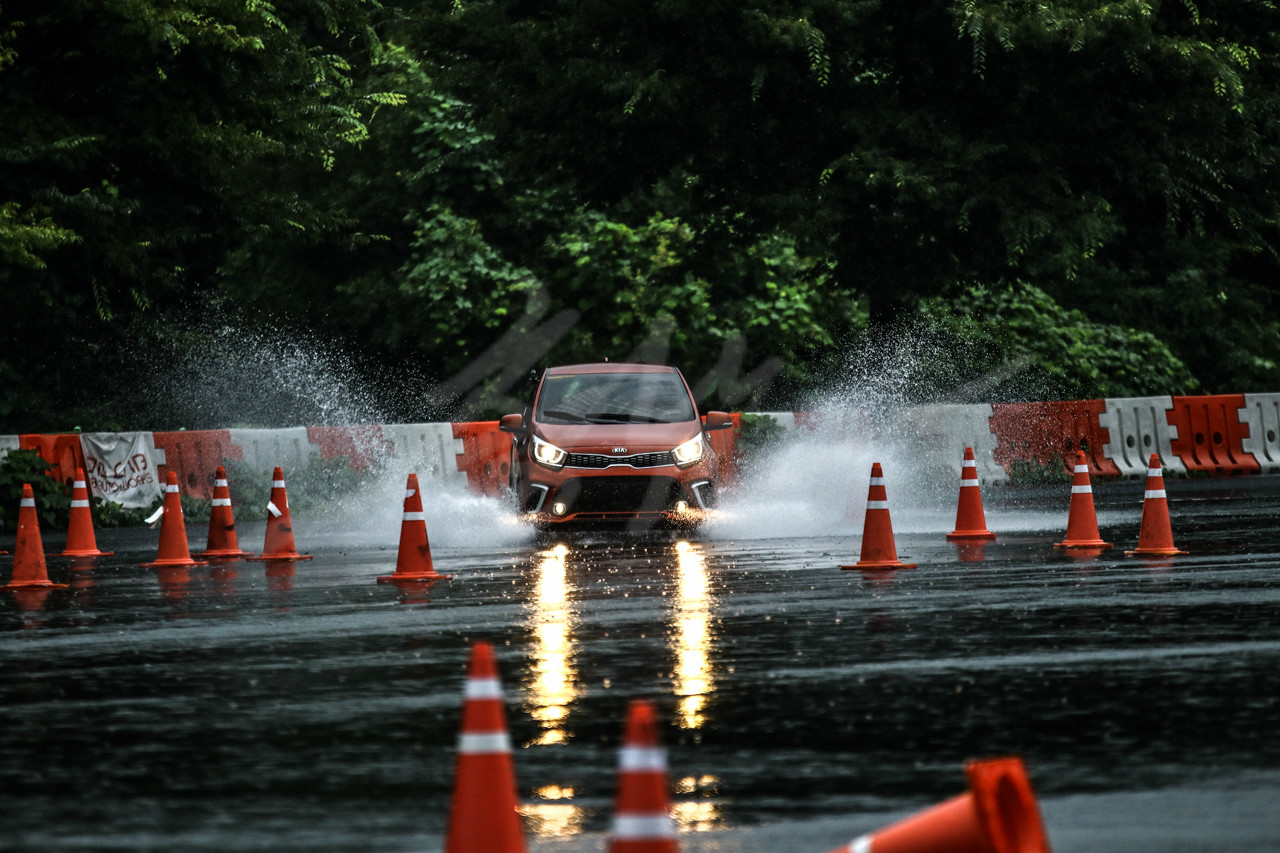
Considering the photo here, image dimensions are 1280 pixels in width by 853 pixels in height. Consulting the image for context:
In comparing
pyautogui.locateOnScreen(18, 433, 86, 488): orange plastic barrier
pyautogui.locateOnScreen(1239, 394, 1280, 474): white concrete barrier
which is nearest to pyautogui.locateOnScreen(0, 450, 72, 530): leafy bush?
pyautogui.locateOnScreen(18, 433, 86, 488): orange plastic barrier

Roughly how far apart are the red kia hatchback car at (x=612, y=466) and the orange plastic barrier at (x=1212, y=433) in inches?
433

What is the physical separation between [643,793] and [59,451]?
63.1ft

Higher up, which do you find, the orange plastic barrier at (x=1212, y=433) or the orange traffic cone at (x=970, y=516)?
the orange plastic barrier at (x=1212, y=433)

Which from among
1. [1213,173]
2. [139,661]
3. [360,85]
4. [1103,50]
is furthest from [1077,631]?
[360,85]

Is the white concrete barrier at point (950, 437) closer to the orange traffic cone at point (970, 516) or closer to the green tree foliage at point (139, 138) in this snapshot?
the green tree foliage at point (139, 138)

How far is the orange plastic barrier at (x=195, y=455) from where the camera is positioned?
2306cm

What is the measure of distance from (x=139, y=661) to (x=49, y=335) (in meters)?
20.6

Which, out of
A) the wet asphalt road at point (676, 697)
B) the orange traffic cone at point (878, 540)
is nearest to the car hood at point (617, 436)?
the wet asphalt road at point (676, 697)

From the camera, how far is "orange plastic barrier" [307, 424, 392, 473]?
79.6ft

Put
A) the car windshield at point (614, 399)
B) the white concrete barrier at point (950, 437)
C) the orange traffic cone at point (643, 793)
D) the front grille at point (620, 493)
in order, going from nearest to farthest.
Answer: the orange traffic cone at point (643, 793), the front grille at point (620, 493), the car windshield at point (614, 399), the white concrete barrier at point (950, 437)

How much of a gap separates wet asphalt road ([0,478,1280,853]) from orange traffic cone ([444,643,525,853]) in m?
0.77

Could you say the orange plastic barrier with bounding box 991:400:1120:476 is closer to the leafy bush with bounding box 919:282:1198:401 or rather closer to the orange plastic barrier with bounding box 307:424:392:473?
the leafy bush with bounding box 919:282:1198:401

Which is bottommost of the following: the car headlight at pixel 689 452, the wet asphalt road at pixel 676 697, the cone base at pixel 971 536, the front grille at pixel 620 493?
the wet asphalt road at pixel 676 697

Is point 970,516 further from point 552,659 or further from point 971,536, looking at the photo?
point 552,659
